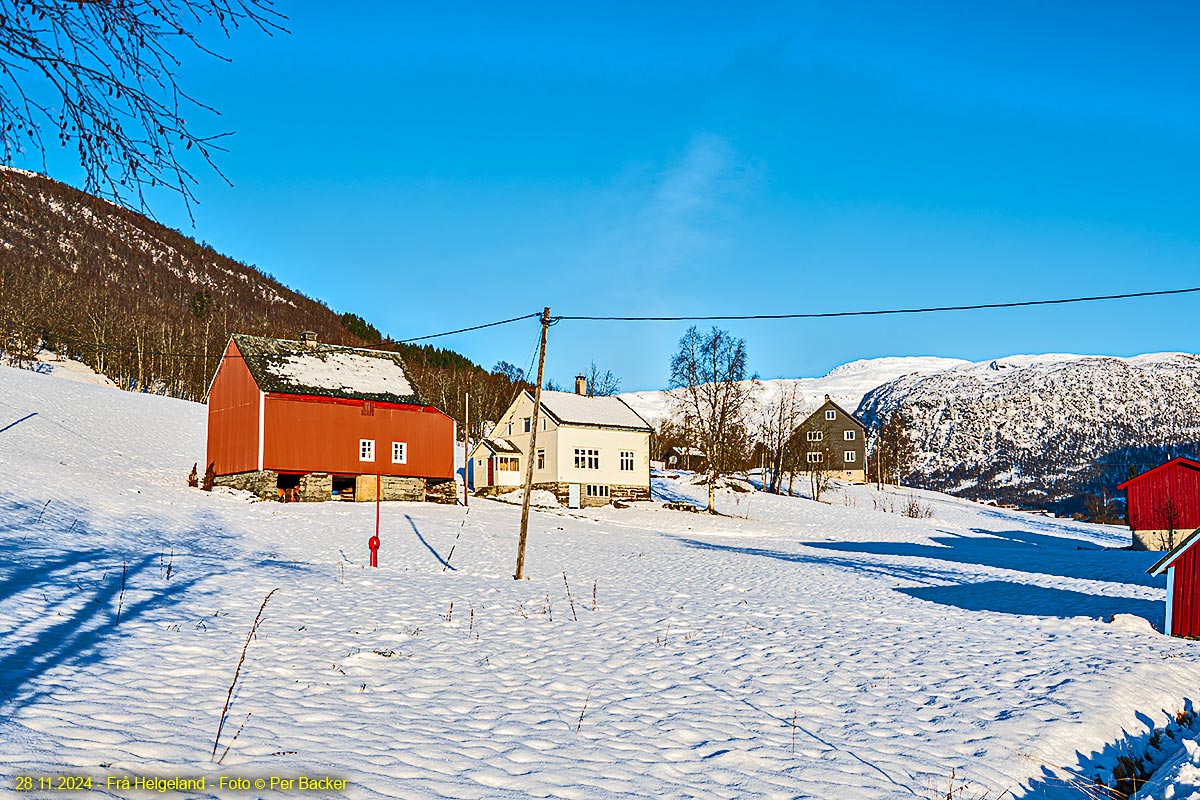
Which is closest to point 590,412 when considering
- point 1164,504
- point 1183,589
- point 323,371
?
point 323,371

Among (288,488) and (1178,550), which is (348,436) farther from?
(1178,550)

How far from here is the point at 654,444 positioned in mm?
103750

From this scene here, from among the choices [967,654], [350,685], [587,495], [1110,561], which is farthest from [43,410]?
[1110,561]

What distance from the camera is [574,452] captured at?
56.4 metres

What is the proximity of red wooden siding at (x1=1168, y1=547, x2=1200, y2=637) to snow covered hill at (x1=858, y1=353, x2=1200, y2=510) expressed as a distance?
106503 millimetres

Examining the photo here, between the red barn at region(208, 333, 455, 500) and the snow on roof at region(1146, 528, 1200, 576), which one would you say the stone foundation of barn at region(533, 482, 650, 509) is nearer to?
the red barn at region(208, 333, 455, 500)

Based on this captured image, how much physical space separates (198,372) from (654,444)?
2349 inches

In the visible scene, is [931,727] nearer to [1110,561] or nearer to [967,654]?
[967,654]

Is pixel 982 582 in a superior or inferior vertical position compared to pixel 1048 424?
inferior

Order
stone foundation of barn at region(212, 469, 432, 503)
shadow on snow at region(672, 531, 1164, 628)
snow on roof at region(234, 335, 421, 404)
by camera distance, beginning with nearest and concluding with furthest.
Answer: shadow on snow at region(672, 531, 1164, 628)
stone foundation of barn at region(212, 469, 432, 503)
snow on roof at region(234, 335, 421, 404)

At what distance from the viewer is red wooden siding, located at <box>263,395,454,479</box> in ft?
137

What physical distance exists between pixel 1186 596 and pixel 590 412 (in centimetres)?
4307

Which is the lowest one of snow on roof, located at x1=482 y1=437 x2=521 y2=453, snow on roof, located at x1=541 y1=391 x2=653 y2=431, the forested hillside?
snow on roof, located at x1=482 y1=437 x2=521 y2=453

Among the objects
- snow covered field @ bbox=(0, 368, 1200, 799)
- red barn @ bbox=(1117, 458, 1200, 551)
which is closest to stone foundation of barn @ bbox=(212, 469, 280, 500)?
snow covered field @ bbox=(0, 368, 1200, 799)
